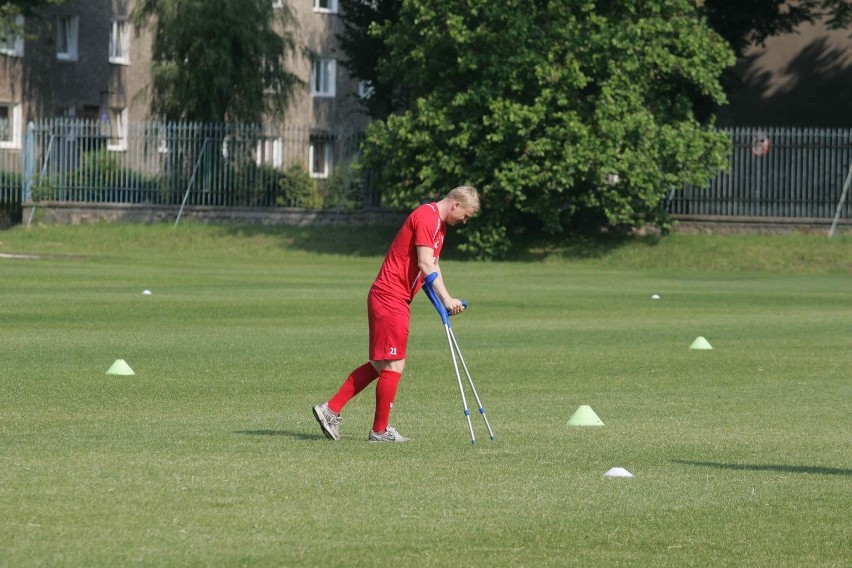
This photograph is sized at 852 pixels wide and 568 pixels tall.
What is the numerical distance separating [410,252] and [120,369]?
5402 mm

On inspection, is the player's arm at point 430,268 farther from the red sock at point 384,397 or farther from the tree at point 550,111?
the tree at point 550,111

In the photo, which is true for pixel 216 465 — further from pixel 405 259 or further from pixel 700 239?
pixel 700 239

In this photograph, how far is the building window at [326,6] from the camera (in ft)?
228

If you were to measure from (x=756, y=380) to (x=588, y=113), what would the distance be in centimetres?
2832

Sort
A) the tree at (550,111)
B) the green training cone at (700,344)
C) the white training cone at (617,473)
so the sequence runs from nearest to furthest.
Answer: the white training cone at (617,473) → the green training cone at (700,344) → the tree at (550,111)

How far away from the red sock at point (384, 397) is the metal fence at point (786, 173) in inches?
1433

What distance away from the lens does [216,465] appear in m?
9.96

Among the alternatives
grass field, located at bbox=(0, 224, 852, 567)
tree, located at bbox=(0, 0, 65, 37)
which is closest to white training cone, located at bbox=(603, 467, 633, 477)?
grass field, located at bbox=(0, 224, 852, 567)

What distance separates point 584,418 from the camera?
12.7 metres

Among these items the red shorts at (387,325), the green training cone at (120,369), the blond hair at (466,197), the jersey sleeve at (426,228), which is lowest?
the green training cone at (120,369)

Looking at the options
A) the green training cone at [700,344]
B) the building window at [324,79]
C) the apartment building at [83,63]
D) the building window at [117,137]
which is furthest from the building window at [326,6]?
the green training cone at [700,344]

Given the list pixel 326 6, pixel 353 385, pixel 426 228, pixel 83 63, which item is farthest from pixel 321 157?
pixel 426 228

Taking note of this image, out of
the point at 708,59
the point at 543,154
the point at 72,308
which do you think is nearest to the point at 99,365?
the point at 72,308

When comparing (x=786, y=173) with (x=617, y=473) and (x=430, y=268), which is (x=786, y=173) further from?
(x=617, y=473)
